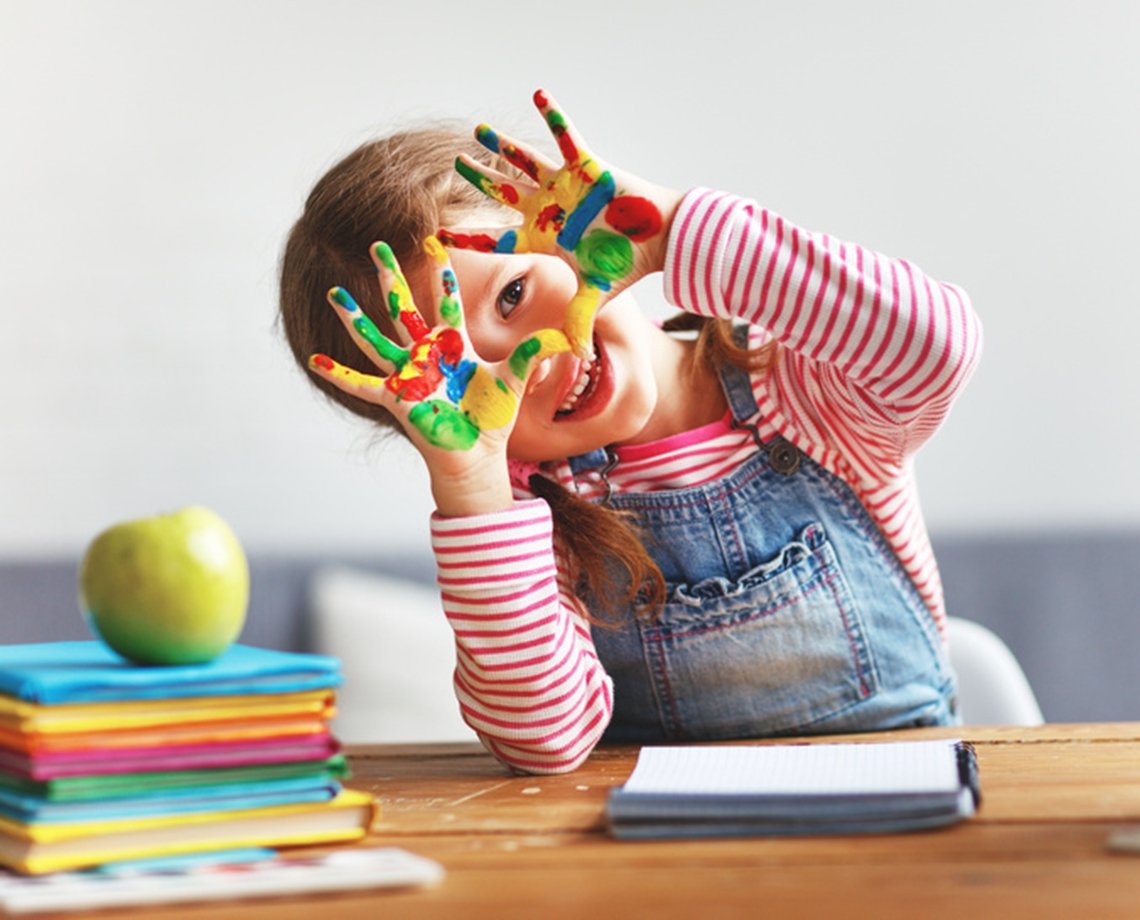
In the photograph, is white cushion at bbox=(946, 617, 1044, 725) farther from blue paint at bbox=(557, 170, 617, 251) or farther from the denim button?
blue paint at bbox=(557, 170, 617, 251)

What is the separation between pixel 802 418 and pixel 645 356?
0.15 metres

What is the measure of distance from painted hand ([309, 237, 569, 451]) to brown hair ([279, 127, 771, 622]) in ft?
0.73

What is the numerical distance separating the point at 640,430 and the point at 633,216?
30 cm

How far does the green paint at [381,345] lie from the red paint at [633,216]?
0.58 feet

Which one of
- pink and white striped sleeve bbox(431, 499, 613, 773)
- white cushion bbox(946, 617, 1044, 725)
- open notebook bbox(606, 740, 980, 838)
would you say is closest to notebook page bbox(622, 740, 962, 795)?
open notebook bbox(606, 740, 980, 838)

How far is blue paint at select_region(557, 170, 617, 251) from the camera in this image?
1021mm

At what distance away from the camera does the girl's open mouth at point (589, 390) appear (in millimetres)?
1244

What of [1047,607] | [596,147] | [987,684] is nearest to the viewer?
[987,684]

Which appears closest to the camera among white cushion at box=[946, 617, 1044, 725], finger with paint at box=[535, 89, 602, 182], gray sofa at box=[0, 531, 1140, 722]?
finger with paint at box=[535, 89, 602, 182]

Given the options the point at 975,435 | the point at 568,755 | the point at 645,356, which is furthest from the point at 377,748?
the point at 975,435

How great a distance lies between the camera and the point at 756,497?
50.0 inches

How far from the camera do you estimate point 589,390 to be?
1.26 meters

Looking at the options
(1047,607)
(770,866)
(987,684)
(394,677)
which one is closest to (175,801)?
(770,866)

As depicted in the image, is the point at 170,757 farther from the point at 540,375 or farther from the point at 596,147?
the point at 596,147
